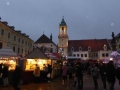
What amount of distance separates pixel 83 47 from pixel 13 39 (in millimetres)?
40281

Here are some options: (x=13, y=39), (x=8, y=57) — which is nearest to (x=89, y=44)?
(x=13, y=39)

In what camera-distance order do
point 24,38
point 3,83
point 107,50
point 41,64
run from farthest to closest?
point 107,50 < point 24,38 < point 41,64 < point 3,83

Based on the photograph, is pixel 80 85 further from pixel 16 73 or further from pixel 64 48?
pixel 64 48

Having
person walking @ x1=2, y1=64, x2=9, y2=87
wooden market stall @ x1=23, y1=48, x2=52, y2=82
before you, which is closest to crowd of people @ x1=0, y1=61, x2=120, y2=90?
person walking @ x1=2, y1=64, x2=9, y2=87

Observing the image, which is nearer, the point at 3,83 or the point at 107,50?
the point at 3,83

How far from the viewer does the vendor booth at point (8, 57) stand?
1585 centimetres

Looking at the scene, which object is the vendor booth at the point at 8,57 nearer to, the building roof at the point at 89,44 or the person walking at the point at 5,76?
the person walking at the point at 5,76

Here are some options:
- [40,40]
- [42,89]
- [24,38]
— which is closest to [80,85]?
[42,89]

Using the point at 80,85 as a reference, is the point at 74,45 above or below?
A: above

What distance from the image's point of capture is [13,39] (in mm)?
38188

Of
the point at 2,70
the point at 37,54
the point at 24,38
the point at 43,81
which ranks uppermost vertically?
the point at 24,38

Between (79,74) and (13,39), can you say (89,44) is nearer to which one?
(13,39)

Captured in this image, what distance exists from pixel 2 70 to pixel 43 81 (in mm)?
5045

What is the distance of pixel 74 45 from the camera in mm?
74125
